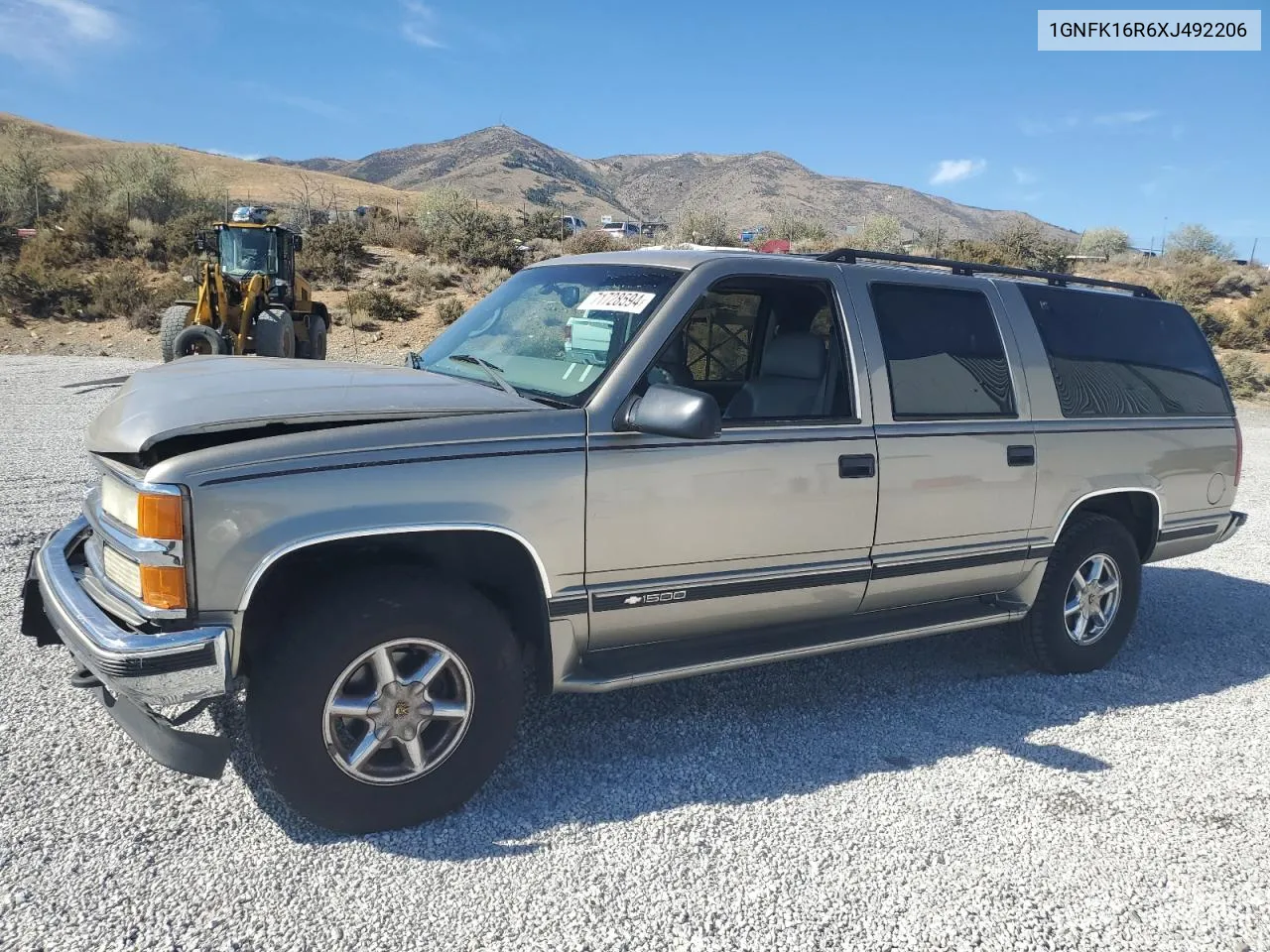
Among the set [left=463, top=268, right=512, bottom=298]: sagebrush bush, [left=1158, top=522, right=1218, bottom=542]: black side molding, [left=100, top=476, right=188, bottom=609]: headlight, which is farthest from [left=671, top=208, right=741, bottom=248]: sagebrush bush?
[left=100, top=476, right=188, bottom=609]: headlight

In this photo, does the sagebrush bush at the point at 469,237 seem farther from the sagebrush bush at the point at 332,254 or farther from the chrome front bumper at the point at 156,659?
the chrome front bumper at the point at 156,659

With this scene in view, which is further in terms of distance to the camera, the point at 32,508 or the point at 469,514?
the point at 32,508

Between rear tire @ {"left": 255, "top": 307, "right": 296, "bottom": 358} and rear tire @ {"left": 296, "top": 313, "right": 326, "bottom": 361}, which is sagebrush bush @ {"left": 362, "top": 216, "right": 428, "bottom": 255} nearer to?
rear tire @ {"left": 296, "top": 313, "right": 326, "bottom": 361}

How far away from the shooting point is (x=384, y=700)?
2947mm

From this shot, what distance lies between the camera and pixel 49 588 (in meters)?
3.07

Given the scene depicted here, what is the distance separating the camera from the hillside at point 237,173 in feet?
218

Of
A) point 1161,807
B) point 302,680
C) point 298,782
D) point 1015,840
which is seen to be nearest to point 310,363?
point 302,680

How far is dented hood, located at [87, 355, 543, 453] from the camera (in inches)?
110

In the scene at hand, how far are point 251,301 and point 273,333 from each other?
1.89 feet

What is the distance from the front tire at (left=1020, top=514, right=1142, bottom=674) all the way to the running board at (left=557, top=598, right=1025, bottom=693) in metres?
0.25

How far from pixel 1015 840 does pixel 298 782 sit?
2357 millimetres

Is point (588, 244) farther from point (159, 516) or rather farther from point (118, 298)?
point (159, 516)

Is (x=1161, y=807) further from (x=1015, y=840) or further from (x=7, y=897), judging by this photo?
(x=7, y=897)

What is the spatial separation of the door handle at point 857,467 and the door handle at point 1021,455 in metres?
0.82
